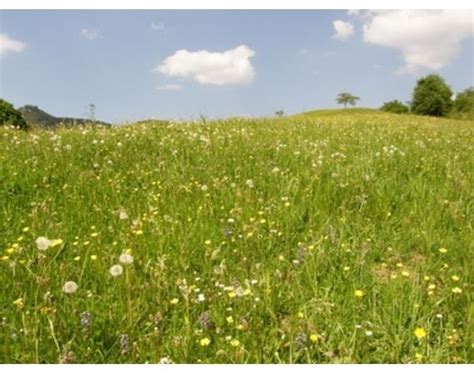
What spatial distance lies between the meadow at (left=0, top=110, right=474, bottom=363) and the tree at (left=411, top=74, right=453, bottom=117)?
8532 cm

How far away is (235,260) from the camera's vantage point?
3.83 meters

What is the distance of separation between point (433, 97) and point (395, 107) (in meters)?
15.6

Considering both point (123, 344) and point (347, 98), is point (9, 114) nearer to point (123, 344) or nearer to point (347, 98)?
point (123, 344)

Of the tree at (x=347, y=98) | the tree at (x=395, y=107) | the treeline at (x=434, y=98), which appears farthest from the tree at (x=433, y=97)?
the tree at (x=347, y=98)

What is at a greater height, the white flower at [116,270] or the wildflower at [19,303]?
the white flower at [116,270]

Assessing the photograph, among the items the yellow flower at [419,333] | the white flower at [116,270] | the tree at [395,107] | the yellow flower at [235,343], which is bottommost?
the yellow flower at [235,343]

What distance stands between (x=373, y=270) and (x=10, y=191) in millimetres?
4111

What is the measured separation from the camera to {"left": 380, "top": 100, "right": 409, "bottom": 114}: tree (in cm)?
9828

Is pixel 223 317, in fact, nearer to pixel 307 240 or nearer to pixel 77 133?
pixel 307 240

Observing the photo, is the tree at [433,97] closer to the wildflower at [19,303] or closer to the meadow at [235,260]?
the meadow at [235,260]

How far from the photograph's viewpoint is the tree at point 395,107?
98.3 m

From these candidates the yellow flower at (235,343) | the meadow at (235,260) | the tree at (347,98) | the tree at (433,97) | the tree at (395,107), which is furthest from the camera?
the tree at (347,98)

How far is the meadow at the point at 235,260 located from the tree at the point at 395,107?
319 ft
